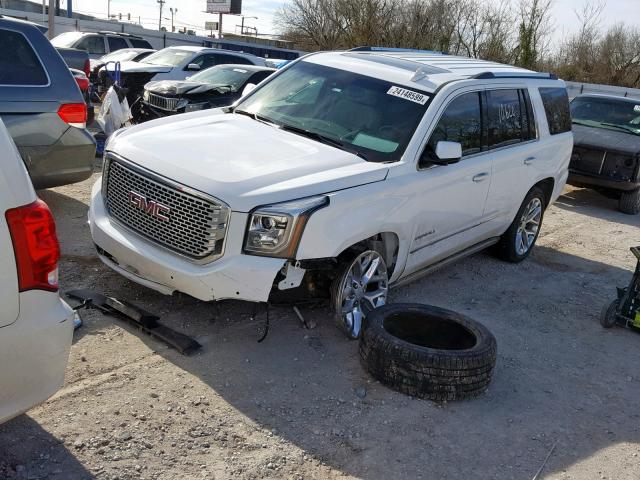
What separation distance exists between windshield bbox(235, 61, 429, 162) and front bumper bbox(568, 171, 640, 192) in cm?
675

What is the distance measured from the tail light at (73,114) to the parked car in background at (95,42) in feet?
46.6

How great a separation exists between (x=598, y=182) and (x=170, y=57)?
10001mm

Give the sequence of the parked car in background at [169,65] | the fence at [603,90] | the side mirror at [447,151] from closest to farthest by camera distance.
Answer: the side mirror at [447,151]
the parked car in background at [169,65]
the fence at [603,90]

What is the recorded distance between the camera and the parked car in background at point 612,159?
10.7 m

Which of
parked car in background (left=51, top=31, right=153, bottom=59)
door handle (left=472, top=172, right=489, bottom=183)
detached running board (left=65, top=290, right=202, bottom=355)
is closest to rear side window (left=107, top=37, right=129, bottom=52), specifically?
parked car in background (left=51, top=31, right=153, bottom=59)

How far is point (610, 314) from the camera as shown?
5.68 metres

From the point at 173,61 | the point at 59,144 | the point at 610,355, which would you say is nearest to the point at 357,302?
the point at 610,355

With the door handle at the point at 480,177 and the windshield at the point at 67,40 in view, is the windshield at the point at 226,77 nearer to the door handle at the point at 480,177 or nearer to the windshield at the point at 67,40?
the door handle at the point at 480,177

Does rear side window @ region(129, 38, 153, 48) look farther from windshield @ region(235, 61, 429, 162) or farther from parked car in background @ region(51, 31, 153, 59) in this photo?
windshield @ region(235, 61, 429, 162)

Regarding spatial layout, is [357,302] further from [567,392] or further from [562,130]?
[562,130]

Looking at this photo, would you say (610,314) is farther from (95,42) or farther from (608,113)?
(95,42)

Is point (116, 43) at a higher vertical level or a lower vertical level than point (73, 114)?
lower

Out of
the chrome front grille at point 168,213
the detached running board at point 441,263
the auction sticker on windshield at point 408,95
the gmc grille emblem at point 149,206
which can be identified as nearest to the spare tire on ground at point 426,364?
the detached running board at point 441,263

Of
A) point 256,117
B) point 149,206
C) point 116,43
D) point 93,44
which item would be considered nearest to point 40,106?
point 256,117
